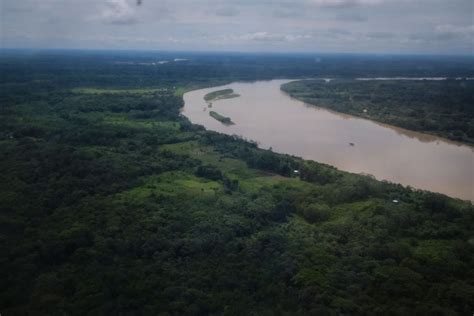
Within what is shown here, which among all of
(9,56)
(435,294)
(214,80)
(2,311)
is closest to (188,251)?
(2,311)

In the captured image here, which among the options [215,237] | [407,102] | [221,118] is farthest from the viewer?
[407,102]

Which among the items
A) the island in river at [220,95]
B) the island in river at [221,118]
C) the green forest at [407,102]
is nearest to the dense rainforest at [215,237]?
the island in river at [221,118]

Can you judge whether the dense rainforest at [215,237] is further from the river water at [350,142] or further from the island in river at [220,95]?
the island in river at [220,95]

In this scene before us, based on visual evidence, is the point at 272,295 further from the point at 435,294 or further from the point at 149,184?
the point at 149,184

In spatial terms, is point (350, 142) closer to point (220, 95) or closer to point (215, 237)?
point (215, 237)

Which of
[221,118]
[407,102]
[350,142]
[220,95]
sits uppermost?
[407,102]

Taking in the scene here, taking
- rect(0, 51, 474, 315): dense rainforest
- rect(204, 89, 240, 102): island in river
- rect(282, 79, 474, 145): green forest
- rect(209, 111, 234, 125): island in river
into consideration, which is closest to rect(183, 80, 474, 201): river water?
rect(209, 111, 234, 125): island in river

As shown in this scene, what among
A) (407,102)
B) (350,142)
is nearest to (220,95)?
(407,102)
